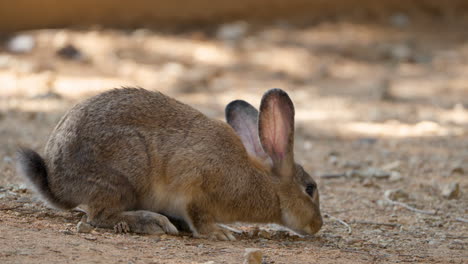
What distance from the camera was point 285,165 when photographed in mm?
5016

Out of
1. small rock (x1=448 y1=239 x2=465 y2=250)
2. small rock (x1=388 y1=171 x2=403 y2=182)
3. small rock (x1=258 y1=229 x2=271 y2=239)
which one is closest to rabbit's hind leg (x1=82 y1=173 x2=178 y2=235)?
small rock (x1=258 y1=229 x2=271 y2=239)

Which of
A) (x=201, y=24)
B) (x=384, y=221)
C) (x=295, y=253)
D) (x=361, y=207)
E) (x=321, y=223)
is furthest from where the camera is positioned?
(x=201, y=24)

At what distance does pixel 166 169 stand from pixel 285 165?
85 cm

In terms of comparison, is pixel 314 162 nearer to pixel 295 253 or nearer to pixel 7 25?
pixel 295 253

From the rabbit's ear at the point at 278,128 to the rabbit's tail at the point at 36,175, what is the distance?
52.2 inches

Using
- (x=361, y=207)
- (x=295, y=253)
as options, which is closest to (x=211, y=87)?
(x=361, y=207)

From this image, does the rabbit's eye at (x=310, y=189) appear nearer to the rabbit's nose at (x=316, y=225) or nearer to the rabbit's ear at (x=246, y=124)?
the rabbit's nose at (x=316, y=225)

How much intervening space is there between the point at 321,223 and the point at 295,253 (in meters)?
0.76

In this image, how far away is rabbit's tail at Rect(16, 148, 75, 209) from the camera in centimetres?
456

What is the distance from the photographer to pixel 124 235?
4.39 meters

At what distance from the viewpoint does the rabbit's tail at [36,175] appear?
180 inches

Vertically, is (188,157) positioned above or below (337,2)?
below

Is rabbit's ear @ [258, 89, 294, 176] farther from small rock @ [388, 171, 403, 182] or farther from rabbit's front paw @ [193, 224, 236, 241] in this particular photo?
small rock @ [388, 171, 403, 182]

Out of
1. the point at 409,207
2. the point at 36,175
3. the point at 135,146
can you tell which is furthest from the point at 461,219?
the point at 36,175
